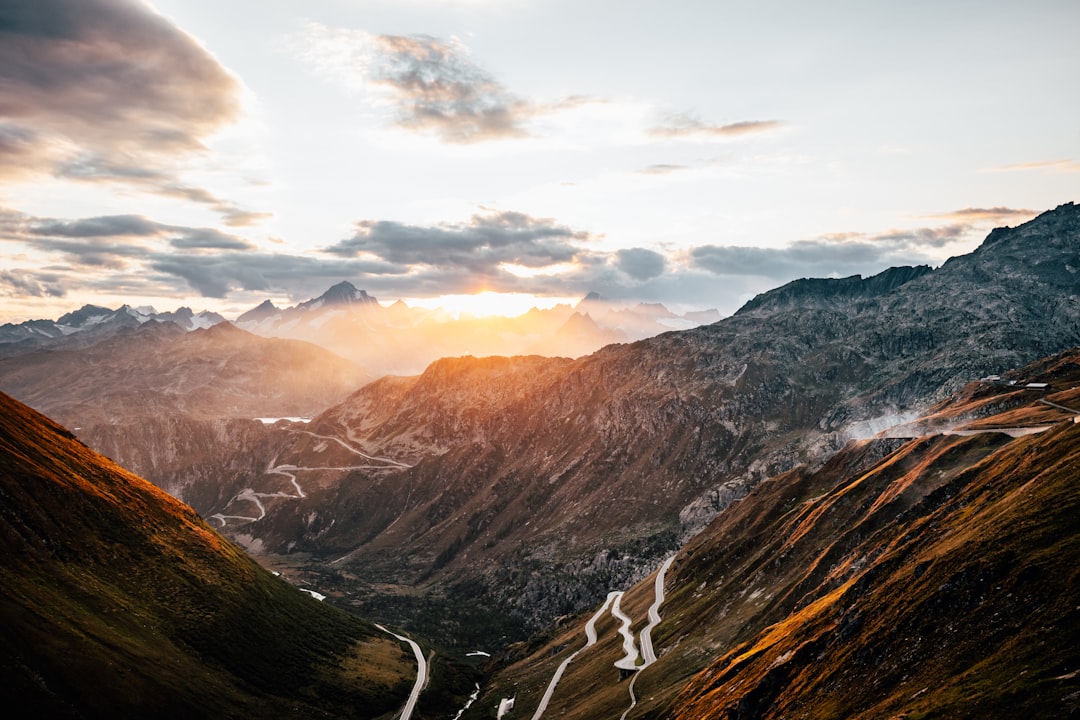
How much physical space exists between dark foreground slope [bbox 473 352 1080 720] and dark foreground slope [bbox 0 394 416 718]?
56086 mm

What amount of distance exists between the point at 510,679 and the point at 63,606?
4678 inches

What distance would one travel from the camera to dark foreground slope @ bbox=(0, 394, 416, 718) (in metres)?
113

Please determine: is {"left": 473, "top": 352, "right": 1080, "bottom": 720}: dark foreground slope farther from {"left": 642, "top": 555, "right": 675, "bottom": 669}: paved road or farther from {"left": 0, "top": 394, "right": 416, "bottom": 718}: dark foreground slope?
{"left": 0, "top": 394, "right": 416, "bottom": 718}: dark foreground slope

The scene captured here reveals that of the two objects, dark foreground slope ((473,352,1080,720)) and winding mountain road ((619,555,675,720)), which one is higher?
dark foreground slope ((473,352,1080,720))

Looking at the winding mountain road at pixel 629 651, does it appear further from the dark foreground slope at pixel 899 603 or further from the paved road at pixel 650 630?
the dark foreground slope at pixel 899 603

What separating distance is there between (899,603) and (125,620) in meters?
150

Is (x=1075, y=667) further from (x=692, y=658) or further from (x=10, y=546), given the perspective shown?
(x=10, y=546)

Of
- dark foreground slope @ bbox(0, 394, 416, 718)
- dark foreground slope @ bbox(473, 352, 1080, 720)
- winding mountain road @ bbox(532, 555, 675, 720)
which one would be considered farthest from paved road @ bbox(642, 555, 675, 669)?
dark foreground slope @ bbox(0, 394, 416, 718)

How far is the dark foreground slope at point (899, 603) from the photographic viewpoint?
191ft

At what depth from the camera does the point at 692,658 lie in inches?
5133

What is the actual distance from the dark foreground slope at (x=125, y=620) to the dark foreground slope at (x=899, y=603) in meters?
56.1

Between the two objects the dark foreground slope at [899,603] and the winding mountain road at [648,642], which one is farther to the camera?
the winding mountain road at [648,642]

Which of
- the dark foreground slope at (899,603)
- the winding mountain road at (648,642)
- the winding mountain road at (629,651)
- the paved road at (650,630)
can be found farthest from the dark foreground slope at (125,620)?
the winding mountain road at (648,642)

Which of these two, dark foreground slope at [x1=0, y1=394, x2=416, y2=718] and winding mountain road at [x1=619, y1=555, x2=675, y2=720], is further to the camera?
winding mountain road at [x1=619, y1=555, x2=675, y2=720]
